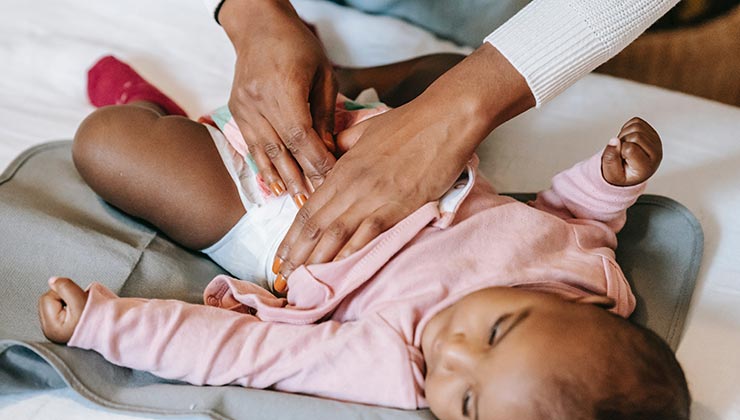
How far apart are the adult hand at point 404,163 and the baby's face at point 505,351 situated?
151 mm

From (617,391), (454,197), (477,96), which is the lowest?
(617,391)

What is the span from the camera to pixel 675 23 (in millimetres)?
2453

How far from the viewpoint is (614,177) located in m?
1.07

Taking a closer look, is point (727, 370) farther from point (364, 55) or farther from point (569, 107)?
point (364, 55)

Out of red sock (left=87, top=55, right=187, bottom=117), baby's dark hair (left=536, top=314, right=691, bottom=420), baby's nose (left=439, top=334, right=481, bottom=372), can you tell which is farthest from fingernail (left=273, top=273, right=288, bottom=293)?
red sock (left=87, top=55, right=187, bottom=117)

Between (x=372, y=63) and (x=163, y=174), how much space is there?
669 mm

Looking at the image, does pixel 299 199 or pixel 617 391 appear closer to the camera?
pixel 617 391

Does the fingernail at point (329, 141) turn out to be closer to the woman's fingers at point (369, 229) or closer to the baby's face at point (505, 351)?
the woman's fingers at point (369, 229)

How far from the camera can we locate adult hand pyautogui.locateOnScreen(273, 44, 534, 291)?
3.09ft

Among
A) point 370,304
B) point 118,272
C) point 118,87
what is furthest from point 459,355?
point 118,87

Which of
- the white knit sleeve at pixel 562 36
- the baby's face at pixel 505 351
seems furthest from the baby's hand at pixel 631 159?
the baby's face at pixel 505 351

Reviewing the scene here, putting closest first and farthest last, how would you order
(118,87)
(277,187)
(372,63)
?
1. (277,187)
2. (118,87)
3. (372,63)

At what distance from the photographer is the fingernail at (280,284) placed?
97 cm

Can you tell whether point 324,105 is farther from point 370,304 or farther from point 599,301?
point 599,301
